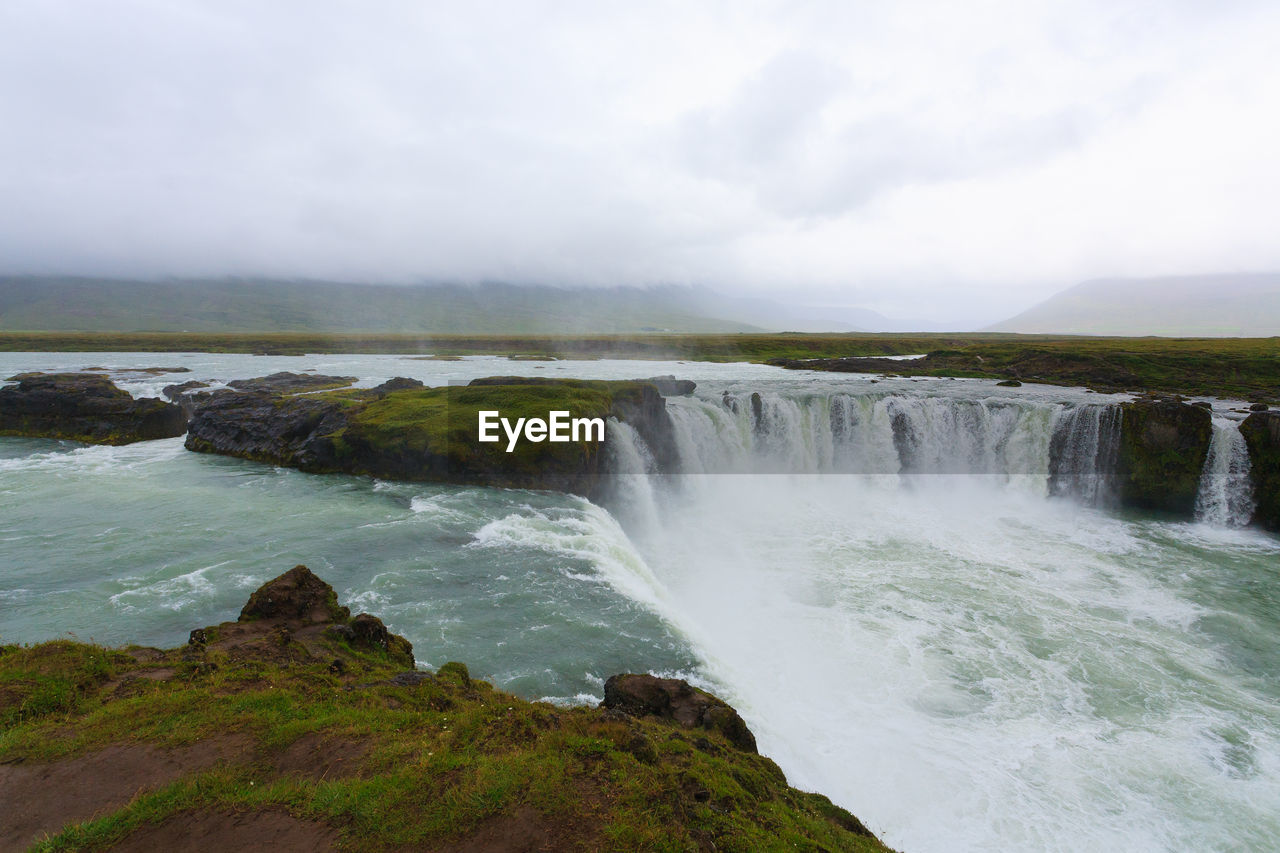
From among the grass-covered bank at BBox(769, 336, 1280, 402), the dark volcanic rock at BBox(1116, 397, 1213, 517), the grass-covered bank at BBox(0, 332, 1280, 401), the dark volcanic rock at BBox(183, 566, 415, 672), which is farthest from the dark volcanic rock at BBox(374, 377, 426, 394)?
the grass-covered bank at BBox(0, 332, 1280, 401)

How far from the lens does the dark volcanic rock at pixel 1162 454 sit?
30.4 m

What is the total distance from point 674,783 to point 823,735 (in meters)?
7.62

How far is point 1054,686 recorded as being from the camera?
15.4 meters

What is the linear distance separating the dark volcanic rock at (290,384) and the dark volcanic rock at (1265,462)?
5961 centimetres

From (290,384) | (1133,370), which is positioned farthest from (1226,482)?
(290,384)

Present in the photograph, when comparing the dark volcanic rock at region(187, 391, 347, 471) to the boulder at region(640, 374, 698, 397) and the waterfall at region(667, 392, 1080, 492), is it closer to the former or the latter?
the waterfall at region(667, 392, 1080, 492)

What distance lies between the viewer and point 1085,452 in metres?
33.3

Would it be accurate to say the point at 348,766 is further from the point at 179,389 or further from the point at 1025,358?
the point at 1025,358

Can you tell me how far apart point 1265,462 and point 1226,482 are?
180 centimetres

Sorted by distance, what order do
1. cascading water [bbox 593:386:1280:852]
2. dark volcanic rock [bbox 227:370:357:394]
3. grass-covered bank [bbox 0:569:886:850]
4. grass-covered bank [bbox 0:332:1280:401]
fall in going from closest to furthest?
grass-covered bank [bbox 0:569:886:850], cascading water [bbox 593:386:1280:852], dark volcanic rock [bbox 227:370:357:394], grass-covered bank [bbox 0:332:1280:401]

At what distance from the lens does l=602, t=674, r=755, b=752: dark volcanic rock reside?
9.80 meters

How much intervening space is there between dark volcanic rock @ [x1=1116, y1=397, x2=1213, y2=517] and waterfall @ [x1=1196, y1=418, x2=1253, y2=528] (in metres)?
0.32

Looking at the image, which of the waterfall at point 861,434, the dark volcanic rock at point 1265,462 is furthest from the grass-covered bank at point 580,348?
the dark volcanic rock at point 1265,462

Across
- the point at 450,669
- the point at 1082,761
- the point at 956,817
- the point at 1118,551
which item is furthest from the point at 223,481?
the point at 1118,551
